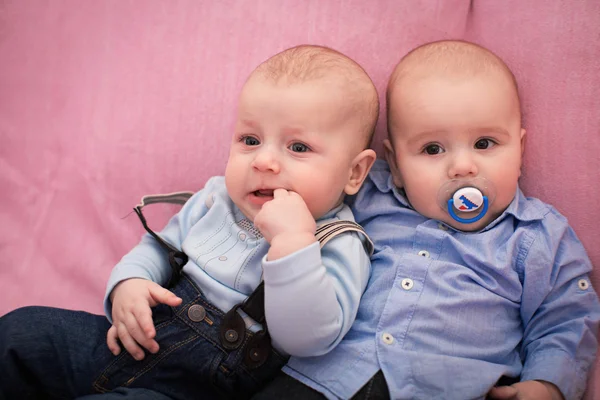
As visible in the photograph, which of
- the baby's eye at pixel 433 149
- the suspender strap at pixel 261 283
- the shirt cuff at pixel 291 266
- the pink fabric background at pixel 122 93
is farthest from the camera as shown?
the pink fabric background at pixel 122 93

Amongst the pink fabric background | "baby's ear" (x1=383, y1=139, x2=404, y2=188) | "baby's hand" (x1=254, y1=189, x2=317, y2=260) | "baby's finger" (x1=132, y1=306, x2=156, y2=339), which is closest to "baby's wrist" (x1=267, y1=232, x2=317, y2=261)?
"baby's hand" (x1=254, y1=189, x2=317, y2=260)

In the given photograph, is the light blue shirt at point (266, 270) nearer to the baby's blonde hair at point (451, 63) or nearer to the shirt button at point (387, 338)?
the shirt button at point (387, 338)

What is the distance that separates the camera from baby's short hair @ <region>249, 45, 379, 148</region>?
1.05 metres

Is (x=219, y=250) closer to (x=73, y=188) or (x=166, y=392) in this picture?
(x=166, y=392)

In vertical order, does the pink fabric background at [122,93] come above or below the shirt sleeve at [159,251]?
above

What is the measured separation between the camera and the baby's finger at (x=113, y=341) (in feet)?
3.31

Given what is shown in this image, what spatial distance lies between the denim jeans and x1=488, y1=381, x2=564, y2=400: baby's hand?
14.9 inches

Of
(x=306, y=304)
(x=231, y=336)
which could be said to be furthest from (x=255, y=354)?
(x=306, y=304)

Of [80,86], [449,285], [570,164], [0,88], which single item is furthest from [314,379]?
[0,88]

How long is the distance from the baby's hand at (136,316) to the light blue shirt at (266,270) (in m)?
0.05

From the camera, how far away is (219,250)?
1094 mm

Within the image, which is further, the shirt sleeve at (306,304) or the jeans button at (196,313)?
the jeans button at (196,313)

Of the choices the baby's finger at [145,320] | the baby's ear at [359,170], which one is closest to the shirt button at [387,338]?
the baby's ear at [359,170]

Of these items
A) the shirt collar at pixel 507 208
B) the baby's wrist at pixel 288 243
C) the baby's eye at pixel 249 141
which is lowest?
the shirt collar at pixel 507 208
